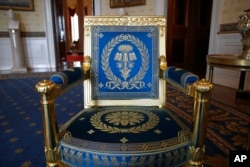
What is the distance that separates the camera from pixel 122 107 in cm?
100

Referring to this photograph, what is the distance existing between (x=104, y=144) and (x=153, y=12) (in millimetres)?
4081

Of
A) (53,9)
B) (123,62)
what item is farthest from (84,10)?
(123,62)

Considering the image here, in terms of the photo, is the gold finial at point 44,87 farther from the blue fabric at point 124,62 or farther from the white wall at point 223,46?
the white wall at point 223,46

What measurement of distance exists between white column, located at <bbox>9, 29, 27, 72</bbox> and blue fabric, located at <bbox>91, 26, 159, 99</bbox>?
440 cm

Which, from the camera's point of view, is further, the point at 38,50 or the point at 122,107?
the point at 38,50

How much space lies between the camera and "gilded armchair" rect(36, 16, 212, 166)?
2.17 feet

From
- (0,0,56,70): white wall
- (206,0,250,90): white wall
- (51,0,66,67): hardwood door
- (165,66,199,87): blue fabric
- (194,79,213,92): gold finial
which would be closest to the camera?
(194,79,213,92): gold finial

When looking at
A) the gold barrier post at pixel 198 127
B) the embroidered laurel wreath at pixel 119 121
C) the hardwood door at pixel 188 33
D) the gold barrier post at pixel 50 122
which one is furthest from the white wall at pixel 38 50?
the gold barrier post at pixel 198 127

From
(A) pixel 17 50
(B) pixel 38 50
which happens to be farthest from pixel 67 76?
(B) pixel 38 50

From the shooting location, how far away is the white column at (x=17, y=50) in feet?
15.4

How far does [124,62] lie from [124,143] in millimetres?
501

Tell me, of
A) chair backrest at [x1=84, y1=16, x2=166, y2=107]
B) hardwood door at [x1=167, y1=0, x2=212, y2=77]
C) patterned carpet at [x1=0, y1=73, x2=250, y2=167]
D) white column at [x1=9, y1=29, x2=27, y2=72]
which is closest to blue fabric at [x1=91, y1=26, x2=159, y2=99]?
chair backrest at [x1=84, y1=16, x2=166, y2=107]

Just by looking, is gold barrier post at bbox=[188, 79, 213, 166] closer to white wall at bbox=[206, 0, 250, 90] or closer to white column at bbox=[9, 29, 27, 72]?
white wall at bbox=[206, 0, 250, 90]

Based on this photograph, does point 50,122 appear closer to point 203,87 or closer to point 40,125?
point 203,87
